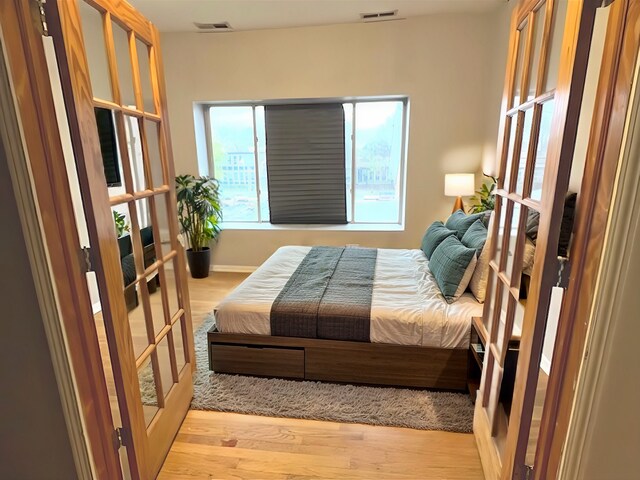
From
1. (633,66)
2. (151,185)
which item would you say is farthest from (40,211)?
(633,66)

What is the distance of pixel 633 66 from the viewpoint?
79 centimetres

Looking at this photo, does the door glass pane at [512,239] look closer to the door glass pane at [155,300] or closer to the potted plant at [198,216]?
the door glass pane at [155,300]

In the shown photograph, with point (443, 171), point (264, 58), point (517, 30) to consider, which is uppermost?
point (264, 58)

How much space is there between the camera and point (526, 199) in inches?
50.9

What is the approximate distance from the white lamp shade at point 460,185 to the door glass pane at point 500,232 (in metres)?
2.16

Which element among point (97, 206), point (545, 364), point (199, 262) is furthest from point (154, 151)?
point (199, 262)

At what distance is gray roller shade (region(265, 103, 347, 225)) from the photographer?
4.32 m

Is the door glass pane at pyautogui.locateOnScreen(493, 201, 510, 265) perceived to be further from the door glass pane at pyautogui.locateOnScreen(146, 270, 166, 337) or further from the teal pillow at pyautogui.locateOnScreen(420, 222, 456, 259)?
the door glass pane at pyautogui.locateOnScreen(146, 270, 166, 337)

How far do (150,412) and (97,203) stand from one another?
1071 mm

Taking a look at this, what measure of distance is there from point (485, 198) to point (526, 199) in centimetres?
249

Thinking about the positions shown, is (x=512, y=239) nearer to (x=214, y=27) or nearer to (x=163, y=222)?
(x=163, y=222)

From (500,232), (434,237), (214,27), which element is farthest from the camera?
(214,27)

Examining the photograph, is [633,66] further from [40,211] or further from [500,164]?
[40,211]

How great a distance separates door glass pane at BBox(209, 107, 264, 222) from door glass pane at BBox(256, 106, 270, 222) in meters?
0.08
